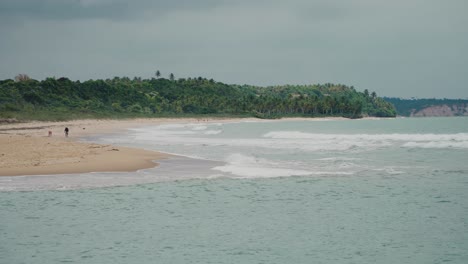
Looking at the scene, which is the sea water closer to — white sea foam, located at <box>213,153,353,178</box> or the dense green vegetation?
white sea foam, located at <box>213,153,353,178</box>

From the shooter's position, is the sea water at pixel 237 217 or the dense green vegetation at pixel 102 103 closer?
the sea water at pixel 237 217

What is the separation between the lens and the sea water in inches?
453

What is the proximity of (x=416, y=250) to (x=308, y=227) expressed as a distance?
2.83 m

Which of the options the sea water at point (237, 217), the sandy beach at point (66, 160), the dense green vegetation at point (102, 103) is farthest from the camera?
the dense green vegetation at point (102, 103)

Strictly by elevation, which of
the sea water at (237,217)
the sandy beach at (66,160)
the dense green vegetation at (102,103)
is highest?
the dense green vegetation at (102,103)

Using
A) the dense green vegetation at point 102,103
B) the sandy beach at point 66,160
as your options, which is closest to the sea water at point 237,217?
the sandy beach at point 66,160

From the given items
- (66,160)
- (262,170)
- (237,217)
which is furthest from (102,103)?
(237,217)

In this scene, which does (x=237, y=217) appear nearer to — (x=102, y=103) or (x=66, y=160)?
(x=66, y=160)

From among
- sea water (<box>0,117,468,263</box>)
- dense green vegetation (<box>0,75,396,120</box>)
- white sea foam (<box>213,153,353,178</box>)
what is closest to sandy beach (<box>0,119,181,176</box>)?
sea water (<box>0,117,468,263</box>)

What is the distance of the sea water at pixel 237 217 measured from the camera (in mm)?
11508

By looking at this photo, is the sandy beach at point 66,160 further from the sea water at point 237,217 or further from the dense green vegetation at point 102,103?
the dense green vegetation at point 102,103

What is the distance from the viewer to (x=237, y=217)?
583 inches

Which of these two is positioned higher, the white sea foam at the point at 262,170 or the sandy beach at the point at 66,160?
the sandy beach at the point at 66,160

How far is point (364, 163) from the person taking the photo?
29.0 meters
